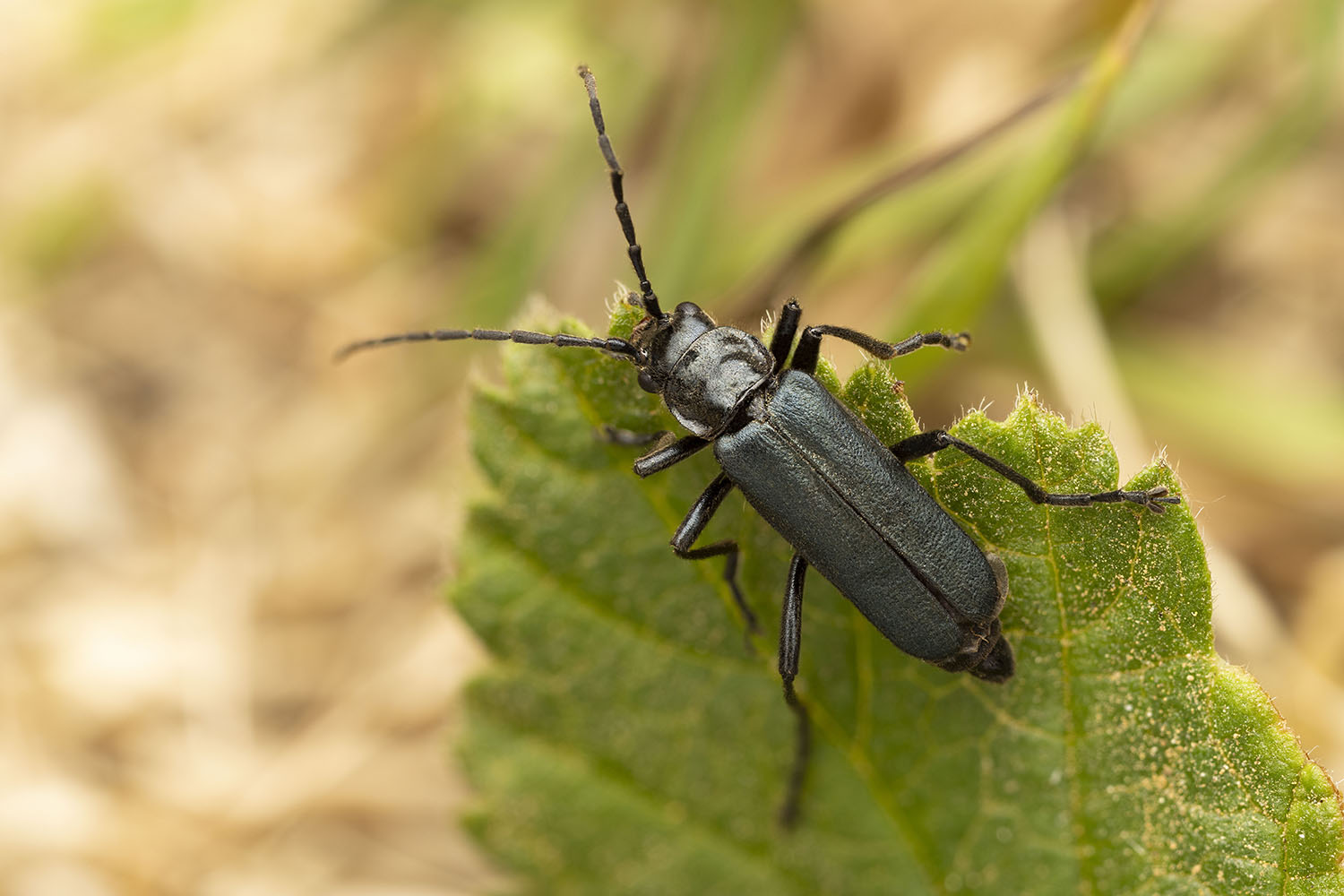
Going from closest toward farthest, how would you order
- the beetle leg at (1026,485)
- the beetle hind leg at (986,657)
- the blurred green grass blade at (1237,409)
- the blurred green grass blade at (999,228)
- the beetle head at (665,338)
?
the beetle leg at (1026,485), the beetle hind leg at (986,657), the beetle head at (665,338), the blurred green grass blade at (999,228), the blurred green grass blade at (1237,409)

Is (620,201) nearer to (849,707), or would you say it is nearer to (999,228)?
(999,228)

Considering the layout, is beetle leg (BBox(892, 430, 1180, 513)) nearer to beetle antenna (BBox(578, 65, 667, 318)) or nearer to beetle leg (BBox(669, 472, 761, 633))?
beetle leg (BBox(669, 472, 761, 633))

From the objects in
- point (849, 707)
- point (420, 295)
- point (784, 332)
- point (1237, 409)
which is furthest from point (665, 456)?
point (420, 295)

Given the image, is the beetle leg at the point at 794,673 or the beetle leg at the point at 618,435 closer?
the beetle leg at the point at 794,673

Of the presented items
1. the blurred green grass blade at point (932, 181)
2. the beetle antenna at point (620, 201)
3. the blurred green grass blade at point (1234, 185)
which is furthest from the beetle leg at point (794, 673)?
the blurred green grass blade at point (1234, 185)

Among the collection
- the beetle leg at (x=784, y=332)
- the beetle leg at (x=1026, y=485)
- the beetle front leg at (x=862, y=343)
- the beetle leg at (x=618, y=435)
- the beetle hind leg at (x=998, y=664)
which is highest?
the beetle leg at (x=784, y=332)

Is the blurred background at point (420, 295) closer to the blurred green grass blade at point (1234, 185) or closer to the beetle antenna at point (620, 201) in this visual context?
the blurred green grass blade at point (1234, 185)

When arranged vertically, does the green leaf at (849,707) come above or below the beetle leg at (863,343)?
below
